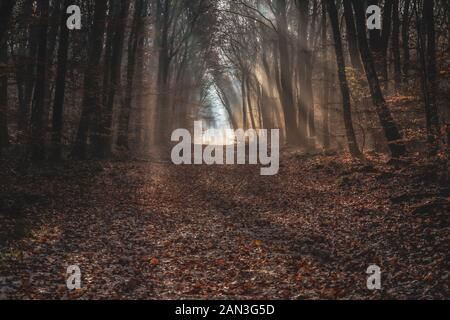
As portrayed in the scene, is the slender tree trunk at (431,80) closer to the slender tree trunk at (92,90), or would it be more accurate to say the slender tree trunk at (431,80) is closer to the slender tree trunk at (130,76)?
the slender tree trunk at (92,90)

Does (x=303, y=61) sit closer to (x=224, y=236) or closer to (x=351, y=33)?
(x=351, y=33)

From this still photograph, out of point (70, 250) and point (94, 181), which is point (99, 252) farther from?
point (94, 181)

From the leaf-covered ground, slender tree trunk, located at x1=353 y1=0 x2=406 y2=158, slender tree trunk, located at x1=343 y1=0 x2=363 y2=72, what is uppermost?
slender tree trunk, located at x1=343 y1=0 x2=363 y2=72

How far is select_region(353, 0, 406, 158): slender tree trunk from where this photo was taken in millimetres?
16641

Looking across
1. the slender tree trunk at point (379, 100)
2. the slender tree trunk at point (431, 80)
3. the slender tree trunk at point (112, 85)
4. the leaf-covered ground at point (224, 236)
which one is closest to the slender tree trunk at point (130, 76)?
the slender tree trunk at point (112, 85)

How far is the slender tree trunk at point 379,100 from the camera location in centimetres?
1664

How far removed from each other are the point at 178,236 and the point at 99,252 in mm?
2188

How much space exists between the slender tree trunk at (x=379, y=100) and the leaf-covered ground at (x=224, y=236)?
897 millimetres

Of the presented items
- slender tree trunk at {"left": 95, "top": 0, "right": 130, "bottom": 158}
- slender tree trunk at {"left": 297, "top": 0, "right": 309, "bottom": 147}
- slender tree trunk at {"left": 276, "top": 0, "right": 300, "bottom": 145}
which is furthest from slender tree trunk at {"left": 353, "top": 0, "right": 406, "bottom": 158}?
slender tree trunk at {"left": 276, "top": 0, "right": 300, "bottom": 145}

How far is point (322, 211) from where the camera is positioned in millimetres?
13852

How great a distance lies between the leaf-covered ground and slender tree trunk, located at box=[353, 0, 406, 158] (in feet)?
2.94

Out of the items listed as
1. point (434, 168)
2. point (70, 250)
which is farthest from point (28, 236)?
point (434, 168)

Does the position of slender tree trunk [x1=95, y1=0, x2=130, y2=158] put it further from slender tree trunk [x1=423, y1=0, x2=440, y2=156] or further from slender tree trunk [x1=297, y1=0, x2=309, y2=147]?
slender tree trunk [x1=423, y1=0, x2=440, y2=156]

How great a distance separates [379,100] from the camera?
17000mm
